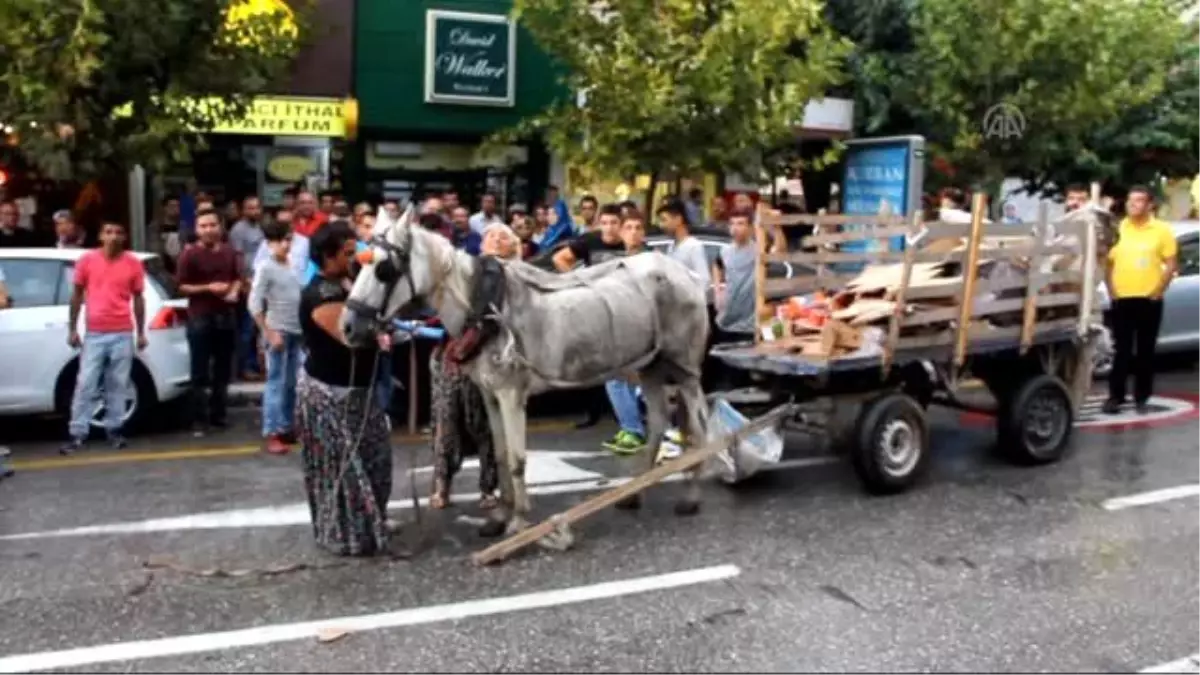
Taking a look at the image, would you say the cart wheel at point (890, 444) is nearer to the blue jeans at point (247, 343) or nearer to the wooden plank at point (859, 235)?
the wooden plank at point (859, 235)

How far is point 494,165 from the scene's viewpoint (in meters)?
18.8

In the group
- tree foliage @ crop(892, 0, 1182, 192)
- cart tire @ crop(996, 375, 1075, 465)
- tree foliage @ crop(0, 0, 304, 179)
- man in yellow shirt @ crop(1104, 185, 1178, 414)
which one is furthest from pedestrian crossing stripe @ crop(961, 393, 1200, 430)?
tree foliage @ crop(0, 0, 304, 179)

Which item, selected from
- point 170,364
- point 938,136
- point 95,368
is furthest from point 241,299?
point 938,136

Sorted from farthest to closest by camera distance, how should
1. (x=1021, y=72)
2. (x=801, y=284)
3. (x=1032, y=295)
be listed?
(x=1021, y=72), (x=801, y=284), (x=1032, y=295)

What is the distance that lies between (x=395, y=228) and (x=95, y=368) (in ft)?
14.4

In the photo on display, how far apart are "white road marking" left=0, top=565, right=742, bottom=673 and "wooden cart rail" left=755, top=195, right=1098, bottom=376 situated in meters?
2.22

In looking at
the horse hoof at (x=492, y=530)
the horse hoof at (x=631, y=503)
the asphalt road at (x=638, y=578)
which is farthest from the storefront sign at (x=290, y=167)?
the horse hoof at (x=492, y=530)

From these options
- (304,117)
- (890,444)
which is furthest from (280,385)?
(304,117)

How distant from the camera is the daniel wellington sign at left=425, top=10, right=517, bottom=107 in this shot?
17734 mm

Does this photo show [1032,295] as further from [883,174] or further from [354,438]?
[883,174]

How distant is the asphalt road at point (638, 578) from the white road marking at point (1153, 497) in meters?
0.03

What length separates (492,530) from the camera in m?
7.25

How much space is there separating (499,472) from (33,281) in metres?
5.22

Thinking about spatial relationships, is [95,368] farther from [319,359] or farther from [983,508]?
[983,508]
